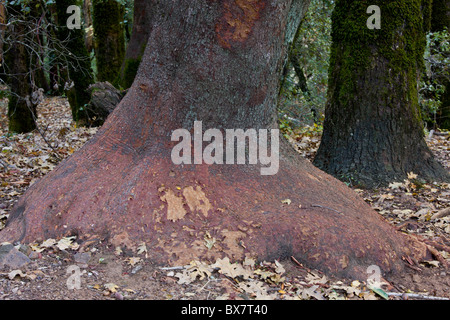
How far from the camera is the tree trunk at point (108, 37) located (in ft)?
39.1

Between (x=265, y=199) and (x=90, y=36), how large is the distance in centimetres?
1701

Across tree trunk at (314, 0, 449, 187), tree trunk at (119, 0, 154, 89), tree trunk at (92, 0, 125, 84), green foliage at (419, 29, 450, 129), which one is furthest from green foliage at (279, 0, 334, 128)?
tree trunk at (92, 0, 125, 84)

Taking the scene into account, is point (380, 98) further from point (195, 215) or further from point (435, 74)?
point (435, 74)

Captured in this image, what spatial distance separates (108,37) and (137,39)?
3036 mm

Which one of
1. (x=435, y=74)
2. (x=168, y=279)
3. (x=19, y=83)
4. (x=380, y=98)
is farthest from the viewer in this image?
(x=435, y=74)

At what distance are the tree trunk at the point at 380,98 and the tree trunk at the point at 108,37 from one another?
7.60m

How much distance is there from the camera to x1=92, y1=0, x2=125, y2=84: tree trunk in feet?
39.1

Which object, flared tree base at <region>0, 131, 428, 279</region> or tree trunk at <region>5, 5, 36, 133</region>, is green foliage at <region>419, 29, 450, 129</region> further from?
tree trunk at <region>5, 5, 36, 133</region>

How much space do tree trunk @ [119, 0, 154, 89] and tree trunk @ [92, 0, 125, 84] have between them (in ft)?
7.06

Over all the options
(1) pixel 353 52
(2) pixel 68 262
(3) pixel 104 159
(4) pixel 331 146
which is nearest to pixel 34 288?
(2) pixel 68 262

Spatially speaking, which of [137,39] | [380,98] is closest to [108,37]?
[137,39]

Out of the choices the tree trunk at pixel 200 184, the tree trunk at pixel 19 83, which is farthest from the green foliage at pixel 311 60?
the tree trunk at pixel 200 184

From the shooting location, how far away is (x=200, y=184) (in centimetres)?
352

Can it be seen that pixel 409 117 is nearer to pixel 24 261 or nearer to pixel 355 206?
pixel 355 206
